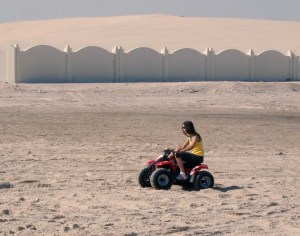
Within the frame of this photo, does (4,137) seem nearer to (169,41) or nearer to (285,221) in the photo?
(285,221)

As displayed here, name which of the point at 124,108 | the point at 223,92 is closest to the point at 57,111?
the point at 124,108

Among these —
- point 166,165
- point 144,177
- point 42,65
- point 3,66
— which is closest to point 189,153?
point 166,165

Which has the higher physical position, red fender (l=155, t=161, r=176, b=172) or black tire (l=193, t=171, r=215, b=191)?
red fender (l=155, t=161, r=176, b=172)

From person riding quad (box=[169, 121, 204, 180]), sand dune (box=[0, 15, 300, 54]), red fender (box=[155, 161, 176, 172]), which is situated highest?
sand dune (box=[0, 15, 300, 54])

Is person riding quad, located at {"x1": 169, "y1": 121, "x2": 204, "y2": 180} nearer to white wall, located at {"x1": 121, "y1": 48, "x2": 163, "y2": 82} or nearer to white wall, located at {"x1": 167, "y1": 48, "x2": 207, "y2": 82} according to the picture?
white wall, located at {"x1": 121, "y1": 48, "x2": 163, "y2": 82}

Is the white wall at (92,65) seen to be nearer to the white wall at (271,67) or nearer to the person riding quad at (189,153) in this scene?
the white wall at (271,67)

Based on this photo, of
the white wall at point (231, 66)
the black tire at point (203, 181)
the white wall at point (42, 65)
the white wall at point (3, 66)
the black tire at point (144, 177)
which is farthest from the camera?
the white wall at point (231, 66)

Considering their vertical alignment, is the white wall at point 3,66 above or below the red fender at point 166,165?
above

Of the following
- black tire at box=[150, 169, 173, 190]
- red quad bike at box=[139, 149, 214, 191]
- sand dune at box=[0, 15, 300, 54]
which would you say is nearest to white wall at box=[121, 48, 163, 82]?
sand dune at box=[0, 15, 300, 54]

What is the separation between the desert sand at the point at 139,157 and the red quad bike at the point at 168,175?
6.5 inches

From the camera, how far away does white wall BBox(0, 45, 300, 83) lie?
42.7 metres

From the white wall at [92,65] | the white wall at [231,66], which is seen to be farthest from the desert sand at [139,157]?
the white wall at [231,66]

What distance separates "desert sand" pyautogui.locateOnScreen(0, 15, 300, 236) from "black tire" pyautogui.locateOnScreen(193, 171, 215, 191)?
8.1 inches

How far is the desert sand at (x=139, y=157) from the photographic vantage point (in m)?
10.5
